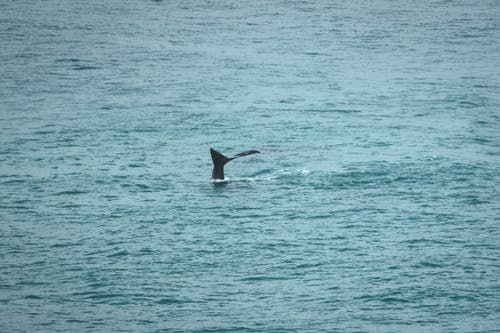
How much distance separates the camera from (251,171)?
30.1 metres

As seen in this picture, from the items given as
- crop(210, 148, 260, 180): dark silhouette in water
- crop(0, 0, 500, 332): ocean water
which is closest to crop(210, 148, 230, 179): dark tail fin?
crop(210, 148, 260, 180): dark silhouette in water

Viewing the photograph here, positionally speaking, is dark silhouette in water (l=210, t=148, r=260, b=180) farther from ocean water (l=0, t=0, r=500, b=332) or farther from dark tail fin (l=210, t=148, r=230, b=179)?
ocean water (l=0, t=0, r=500, b=332)

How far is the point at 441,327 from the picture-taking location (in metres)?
20.4

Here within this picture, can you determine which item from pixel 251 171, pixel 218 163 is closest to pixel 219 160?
pixel 218 163

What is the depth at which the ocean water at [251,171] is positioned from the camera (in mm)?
21594

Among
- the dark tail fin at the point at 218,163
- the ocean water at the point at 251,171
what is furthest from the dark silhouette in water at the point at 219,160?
the ocean water at the point at 251,171

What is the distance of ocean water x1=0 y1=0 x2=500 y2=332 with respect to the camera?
Answer: 2159 centimetres

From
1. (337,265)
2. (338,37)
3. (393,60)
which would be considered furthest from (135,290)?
(338,37)

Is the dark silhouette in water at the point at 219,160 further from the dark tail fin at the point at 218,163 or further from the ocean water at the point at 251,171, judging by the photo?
the ocean water at the point at 251,171

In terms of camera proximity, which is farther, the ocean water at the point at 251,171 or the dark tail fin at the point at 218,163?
the dark tail fin at the point at 218,163

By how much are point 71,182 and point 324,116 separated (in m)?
11.1

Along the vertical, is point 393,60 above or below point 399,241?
above

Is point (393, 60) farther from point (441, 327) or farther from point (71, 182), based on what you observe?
point (441, 327)

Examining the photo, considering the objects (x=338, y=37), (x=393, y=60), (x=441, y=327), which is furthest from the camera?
(x=338, y=37)
